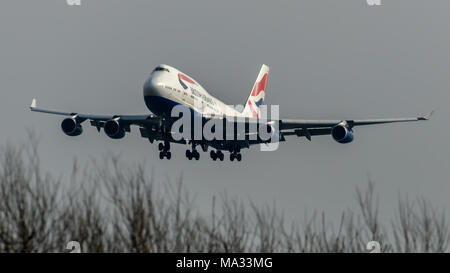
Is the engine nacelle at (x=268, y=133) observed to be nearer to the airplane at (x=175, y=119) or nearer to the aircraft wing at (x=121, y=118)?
the airplane at (x=175, y=119)

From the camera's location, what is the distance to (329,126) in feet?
181

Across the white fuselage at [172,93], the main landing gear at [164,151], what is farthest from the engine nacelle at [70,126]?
the white fuselage at [172,93]

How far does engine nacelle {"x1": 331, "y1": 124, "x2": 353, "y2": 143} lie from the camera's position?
53.3 meters

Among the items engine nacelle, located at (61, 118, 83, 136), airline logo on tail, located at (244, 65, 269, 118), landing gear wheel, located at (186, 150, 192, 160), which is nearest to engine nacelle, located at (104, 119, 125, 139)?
engine nacelle, located at (61, 118, 83, 136)

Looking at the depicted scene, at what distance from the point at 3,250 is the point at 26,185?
2692 mm

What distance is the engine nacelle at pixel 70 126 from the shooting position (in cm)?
5512

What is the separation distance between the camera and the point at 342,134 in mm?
53438

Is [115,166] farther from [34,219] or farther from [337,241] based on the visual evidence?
[337,241]

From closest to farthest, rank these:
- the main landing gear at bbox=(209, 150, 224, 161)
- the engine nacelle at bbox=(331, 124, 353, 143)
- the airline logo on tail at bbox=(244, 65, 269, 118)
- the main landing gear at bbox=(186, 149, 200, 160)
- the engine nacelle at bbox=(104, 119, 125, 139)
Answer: the engine nacelle at bbox=(331, 124, 353, 143) → the engine nacelle at bbox=(104, 119, 125, 139) → the main landing gear at bbox=(186, 149, 200, 160) → the main landing gear at bbox=(209, 150, 224, 161) → the airline logo on tail at bbox=(244, 65, 269, 118)

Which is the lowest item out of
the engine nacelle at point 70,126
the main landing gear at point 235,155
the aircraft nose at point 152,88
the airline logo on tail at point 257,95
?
the main landing gear at point 235,155

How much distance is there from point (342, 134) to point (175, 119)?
11.4 meters

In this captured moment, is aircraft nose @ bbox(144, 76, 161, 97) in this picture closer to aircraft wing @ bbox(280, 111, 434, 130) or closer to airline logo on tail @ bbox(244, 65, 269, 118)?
aircraft wing @ bbox(280, 111, 434, 130)

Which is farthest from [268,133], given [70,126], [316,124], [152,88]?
[70,126]

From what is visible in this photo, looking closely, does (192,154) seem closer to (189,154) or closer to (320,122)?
(189,154)
